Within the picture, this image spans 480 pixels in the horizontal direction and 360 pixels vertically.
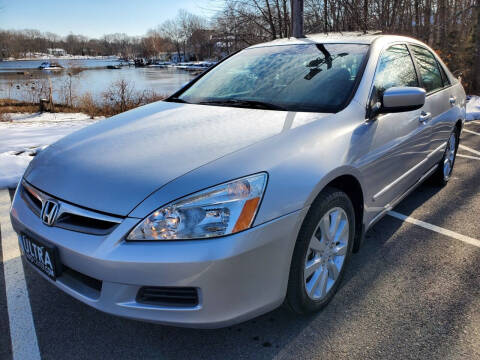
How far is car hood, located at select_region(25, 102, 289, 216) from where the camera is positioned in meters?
1.64

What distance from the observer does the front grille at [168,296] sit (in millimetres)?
1521

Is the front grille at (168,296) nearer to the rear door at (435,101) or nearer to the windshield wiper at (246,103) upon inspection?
the windshield wiper at (246,103)

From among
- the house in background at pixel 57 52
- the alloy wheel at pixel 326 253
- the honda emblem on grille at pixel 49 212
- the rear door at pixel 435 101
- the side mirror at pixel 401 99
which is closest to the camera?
the honda emblem on grille at pixel 49 212

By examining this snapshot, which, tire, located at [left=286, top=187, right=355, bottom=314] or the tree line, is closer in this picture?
tire, located at [left=286, top=187, right=355, bottom=314]

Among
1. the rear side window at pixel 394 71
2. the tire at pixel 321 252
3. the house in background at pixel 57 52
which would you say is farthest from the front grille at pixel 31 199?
the house in background at pixel 57 52

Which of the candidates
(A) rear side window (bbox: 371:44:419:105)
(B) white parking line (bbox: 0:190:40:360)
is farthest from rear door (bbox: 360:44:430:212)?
(B) white parking line (bbox: 0:190:40:360)

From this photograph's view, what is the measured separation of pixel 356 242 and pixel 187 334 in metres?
1.21

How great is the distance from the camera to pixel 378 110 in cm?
237

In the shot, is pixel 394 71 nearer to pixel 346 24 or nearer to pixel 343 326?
pixel 343 326

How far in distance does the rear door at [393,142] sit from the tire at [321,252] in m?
0.32

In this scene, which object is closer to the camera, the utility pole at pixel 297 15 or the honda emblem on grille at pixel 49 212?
the honda emblem on grille at pixel 49 212

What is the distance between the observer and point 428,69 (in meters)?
3.44

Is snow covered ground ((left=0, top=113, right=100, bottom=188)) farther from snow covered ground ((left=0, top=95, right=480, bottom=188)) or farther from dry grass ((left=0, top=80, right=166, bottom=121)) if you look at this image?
dry grass ((left=0, top=80, right=166, bottom=121))

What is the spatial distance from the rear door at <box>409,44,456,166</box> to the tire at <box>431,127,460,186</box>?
0.24m
